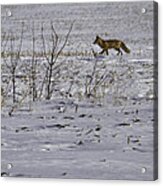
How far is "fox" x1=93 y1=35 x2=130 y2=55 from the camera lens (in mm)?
1847

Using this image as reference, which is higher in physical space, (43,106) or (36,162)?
(43,106)

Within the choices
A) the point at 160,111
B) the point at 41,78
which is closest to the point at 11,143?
the point at 41,78

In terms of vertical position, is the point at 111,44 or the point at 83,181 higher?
the point at 111,44

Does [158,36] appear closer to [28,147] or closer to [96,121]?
[96,121]

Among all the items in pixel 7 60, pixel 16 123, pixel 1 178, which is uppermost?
pixel 7 60

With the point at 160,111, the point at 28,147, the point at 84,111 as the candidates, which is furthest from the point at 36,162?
the point at 160,111

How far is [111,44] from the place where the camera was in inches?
73.0

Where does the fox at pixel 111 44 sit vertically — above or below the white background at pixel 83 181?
above

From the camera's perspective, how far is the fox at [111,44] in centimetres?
185

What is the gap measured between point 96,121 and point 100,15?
0.79ft

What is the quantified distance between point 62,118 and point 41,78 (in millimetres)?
104

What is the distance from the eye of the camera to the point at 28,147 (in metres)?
1.90

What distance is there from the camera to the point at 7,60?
1.91 m

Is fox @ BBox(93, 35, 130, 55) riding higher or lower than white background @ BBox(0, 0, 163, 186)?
higher
